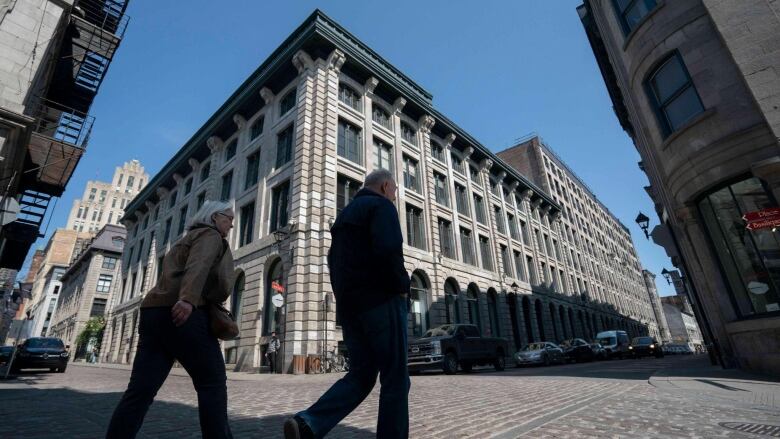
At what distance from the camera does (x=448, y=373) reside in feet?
43.3

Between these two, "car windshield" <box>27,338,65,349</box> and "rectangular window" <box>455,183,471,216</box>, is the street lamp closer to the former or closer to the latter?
Answer: "rectangular window" <box>455,183,471,216</box>

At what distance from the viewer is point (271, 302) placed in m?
17.3

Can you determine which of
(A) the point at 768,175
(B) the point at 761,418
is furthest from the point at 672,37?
(B) the point at 761,418

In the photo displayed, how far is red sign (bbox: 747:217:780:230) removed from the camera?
7414 millimetres

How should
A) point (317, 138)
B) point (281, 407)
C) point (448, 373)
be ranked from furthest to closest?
point (317, 138)
point (448, 373)
point (281, 407)

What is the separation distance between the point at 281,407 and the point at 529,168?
150 feet

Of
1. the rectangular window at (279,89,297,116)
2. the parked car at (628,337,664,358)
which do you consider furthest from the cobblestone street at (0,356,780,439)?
the parked car at (628,337,664,358)

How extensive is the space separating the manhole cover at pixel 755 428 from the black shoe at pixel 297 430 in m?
3.96

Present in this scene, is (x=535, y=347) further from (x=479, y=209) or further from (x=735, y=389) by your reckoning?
(x=735, y=389)

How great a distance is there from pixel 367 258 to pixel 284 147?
18856 millimetres

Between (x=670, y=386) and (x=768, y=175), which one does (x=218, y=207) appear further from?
(x=768, y=175)

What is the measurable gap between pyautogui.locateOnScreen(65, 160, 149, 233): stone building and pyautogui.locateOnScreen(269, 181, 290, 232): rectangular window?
95.2m

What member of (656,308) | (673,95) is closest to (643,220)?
(673,95)

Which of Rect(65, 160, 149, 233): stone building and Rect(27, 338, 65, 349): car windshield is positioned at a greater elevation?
Rect(65, 160, 149, 233): stone building
